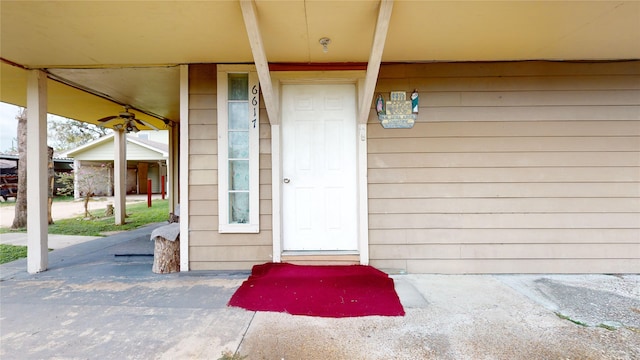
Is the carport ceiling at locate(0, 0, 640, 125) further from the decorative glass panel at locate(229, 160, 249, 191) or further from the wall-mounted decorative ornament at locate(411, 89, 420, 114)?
the decorative glass panel at locate(229, 160, 249, 191)

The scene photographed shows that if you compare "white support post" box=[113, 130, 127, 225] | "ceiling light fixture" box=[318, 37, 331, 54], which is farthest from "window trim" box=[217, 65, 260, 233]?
"white support post" box=[113, 130, 127, 225]

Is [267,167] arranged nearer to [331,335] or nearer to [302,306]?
[302,306]

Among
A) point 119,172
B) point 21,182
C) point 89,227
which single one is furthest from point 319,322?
point 21,182

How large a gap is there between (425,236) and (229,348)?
2046 mm

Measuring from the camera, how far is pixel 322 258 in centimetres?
283

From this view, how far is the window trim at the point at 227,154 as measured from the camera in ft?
9.37

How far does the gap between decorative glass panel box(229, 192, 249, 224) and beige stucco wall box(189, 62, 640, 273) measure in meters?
0.16

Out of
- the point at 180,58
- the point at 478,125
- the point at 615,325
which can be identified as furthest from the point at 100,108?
the point at 615,325

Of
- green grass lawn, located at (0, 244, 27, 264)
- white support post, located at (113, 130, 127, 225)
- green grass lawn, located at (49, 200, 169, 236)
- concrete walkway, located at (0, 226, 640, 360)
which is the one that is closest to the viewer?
concrete walkway, located at (0, 226, 640, 360)

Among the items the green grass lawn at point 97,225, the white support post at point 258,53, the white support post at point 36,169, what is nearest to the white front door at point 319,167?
the white support post at point 258,53

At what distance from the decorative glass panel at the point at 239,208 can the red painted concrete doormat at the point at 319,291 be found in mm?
505

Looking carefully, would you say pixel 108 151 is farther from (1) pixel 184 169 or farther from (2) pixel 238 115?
(2) pixel 238 115

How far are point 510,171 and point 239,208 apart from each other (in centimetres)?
280

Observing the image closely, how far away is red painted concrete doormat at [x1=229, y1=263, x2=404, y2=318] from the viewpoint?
2.10 meters
